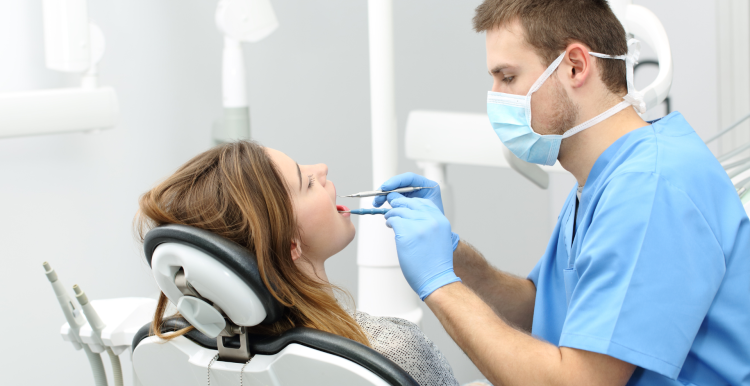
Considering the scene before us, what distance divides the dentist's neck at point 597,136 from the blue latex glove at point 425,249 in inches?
11.8

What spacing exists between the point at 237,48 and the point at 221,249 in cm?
100

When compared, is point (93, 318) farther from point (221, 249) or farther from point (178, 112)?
point (178, 112)

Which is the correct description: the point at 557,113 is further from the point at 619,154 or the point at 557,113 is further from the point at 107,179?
the point at 107,179

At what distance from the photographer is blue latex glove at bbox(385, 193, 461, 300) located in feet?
3.50

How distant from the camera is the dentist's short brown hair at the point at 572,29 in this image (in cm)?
109

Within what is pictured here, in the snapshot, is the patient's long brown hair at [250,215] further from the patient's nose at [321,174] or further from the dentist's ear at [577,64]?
the dentist's ear at [577,64]

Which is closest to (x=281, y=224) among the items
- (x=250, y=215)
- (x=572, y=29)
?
(x=250, y=215)

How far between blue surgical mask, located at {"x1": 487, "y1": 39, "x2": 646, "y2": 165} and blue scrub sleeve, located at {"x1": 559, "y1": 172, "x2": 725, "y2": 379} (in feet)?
0.78

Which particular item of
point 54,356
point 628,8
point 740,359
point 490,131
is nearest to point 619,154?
point 740,359

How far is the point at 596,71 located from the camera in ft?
3.61

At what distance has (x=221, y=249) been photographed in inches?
30.9

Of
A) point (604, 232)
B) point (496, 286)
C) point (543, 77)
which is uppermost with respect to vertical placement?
point (543, 77)

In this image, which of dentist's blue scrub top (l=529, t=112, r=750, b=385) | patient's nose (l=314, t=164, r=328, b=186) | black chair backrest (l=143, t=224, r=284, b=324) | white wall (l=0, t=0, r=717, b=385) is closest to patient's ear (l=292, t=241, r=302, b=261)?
patient's nose (l=314, t=164, r=328, b=186)

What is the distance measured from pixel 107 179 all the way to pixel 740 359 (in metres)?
1.60
